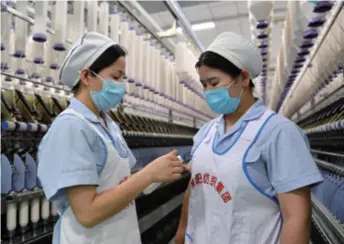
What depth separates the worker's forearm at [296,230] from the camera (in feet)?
3.57

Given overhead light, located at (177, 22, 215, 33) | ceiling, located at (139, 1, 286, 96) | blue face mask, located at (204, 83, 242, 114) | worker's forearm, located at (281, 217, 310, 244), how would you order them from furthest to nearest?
overhead light, located at (177, 22, 215, 33), ceiling, located at (139, 1, 286, 96), blue face mask, located at (204, 83, 242, 114), worker's forearm, located at (281, 217, 310, 244)

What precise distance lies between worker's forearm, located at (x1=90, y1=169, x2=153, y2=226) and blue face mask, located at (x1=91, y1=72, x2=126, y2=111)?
0.34 m

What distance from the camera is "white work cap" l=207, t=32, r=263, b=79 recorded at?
4.17ft

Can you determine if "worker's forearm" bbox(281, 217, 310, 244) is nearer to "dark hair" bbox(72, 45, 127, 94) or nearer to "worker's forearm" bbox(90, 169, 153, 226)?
"worker's forearm" bbox(90, 169, 153, 226)

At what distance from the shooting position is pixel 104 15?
2736 mm

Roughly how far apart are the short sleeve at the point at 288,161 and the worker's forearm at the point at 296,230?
9cm

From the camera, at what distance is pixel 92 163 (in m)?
1.14

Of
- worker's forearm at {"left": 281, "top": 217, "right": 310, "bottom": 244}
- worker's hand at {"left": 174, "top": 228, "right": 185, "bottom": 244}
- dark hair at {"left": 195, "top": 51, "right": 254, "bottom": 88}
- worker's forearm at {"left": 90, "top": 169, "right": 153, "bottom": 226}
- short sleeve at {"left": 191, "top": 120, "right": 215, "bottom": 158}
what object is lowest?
worker's hand at {"left": 174, "top": 228, "right": 185, "bottom": 244}

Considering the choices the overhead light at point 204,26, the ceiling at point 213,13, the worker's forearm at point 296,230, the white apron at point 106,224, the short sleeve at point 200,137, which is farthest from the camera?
the overhead light at point 204,26

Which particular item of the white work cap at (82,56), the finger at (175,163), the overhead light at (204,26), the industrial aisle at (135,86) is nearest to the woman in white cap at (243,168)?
the finger at (175,163)

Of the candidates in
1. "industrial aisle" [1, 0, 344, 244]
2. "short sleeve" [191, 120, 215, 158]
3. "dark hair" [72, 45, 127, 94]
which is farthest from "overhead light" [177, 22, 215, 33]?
"dark hair" [72, 45, 127, 94]

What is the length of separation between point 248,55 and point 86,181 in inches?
27.4

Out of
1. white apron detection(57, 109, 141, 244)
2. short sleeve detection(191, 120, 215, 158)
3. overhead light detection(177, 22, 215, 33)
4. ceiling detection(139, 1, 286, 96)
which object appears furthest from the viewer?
overhead light detection(177, 22, 215, 33)

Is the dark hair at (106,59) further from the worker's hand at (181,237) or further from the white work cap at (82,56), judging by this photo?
the worker's hand at (181,237)
